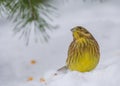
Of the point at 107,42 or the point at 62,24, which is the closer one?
the point at 107,42

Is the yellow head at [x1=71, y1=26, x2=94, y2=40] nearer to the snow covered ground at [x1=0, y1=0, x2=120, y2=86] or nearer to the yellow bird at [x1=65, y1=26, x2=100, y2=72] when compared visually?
the yellow bird at [x1=65, y1=26, x2=100, y2=72]

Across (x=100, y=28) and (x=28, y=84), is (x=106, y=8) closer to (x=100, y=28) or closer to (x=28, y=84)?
(x=100, y=28)

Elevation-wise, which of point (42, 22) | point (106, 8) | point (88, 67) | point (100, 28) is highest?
point (106, 8)

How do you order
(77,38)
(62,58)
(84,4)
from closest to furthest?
(77,38), (62,58), (84,4)

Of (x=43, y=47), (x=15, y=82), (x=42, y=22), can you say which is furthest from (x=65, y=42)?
(x=42, y=22)

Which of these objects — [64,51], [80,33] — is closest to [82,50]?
[80,33]

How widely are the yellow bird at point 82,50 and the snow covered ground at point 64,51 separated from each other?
9 cm

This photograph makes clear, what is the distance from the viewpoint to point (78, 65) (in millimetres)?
3248

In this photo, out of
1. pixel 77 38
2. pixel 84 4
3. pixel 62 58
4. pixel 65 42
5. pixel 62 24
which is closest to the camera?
pixel 77 38

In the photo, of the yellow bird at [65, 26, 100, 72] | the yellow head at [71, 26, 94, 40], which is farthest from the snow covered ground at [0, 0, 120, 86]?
the yellow head at [71, 26, 94, 40]

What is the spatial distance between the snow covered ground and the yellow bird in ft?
0.29

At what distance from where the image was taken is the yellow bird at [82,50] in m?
3.20

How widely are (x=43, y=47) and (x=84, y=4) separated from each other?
85 centimetres

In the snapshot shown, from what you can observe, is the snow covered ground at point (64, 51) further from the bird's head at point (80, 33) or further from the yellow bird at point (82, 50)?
the bird's head at point (80, 33)
